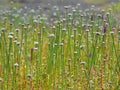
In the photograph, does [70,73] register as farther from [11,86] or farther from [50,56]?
[11,86]

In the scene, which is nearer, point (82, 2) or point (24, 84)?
point (24, 84)

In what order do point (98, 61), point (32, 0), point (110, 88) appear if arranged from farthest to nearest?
point (32, 0) → point (98, 61) → point (110, 88)

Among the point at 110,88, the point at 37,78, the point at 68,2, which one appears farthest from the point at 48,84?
the point at 68,2

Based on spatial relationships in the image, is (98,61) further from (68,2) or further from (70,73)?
(68,2)

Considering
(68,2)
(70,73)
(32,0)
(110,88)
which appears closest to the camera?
(110,88)

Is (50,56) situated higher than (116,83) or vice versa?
(50,56)

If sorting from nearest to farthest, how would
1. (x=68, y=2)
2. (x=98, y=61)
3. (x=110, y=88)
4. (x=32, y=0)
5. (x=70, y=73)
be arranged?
(x=110, y=88) → (x=70, y=73) → (x=98, y=61) → (x=68, y=2) → (x=32, y=0)

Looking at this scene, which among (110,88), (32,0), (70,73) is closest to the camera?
(110,88)

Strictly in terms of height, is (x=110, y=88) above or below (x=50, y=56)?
below

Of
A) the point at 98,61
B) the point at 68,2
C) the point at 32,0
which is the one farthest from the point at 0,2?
the point at 98,61
